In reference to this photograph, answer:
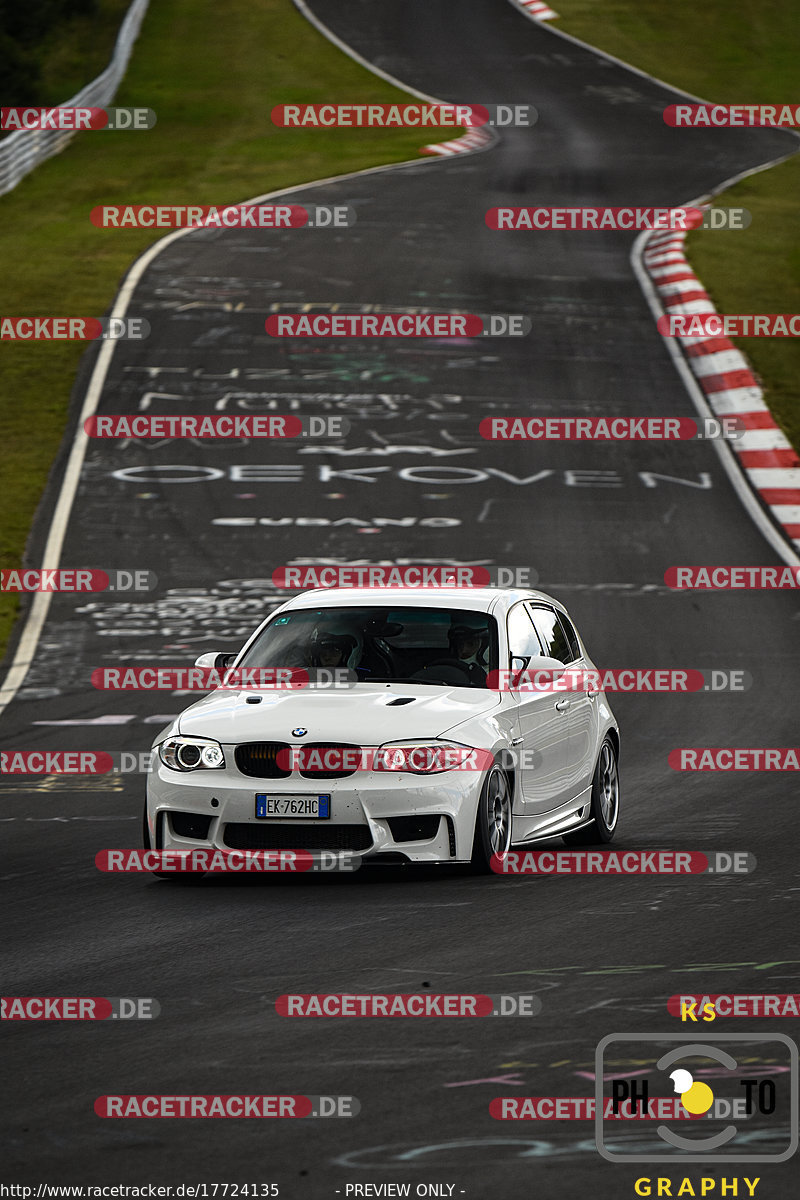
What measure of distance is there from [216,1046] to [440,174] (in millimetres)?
37092

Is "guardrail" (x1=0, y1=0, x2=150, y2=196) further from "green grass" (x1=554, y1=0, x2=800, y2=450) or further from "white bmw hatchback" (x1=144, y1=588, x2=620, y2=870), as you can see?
"white bmw hatchback" (x1=144, y1=588, x2=620, y2=870)

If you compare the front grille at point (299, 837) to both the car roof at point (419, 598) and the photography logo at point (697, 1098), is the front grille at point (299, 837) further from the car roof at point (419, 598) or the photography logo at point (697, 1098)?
the photography logo at point (697, 1098)

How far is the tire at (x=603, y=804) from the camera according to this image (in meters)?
10.6

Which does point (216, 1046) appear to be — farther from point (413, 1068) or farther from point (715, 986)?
point (715, 986)

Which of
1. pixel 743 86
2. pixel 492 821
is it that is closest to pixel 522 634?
pixel 492 821

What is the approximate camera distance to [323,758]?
29.3ft

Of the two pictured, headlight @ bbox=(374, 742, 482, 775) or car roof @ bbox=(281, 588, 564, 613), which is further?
car roof @ bbox=(281, 588, 564, 613)

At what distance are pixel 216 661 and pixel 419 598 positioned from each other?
3.87 ft

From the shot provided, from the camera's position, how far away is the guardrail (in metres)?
41.0

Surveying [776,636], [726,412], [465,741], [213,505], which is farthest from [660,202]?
[465,741]

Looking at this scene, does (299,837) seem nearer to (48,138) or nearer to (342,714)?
(342,714)

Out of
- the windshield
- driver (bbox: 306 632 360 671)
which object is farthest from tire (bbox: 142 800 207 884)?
driver (bbox: 306 632 360 671)

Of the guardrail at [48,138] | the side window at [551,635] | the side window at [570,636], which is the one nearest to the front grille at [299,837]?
the side window at [551,635]

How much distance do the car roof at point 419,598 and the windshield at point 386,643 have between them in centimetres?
5
